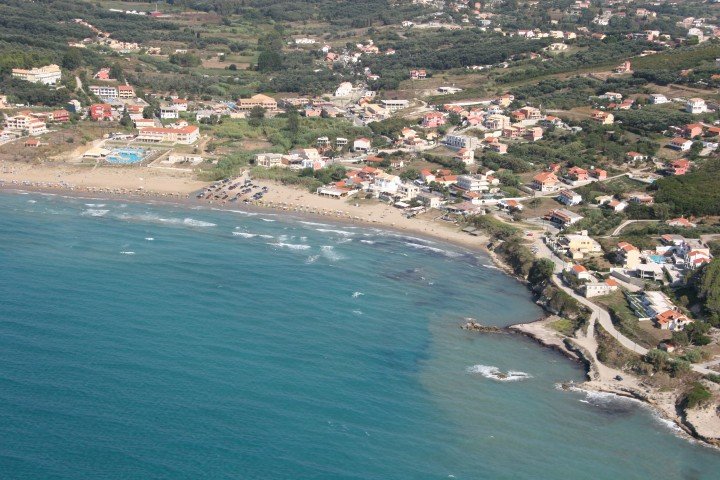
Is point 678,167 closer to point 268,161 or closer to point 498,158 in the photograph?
point 498,158

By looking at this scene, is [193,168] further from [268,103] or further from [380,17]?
[380,17]

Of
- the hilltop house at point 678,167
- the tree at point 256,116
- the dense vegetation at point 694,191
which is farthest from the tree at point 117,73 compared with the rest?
the dense vegetation at point 694,191

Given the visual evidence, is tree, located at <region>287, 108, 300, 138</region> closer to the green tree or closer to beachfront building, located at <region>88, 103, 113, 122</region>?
beachfront building, located at <region>88, 103, 113, 122</region>

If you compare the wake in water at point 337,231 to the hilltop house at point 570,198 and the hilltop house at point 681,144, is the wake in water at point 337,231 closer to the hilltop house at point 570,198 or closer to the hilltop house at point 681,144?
the hilltop house at point 570,198

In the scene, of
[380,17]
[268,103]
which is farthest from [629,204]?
[380,17]

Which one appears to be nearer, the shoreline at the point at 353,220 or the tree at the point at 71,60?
the shoreline at the point at 353,220

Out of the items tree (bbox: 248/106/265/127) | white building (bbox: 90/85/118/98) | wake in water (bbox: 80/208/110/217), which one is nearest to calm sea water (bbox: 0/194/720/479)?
wake in water (bbox: 80/208/110/217)
